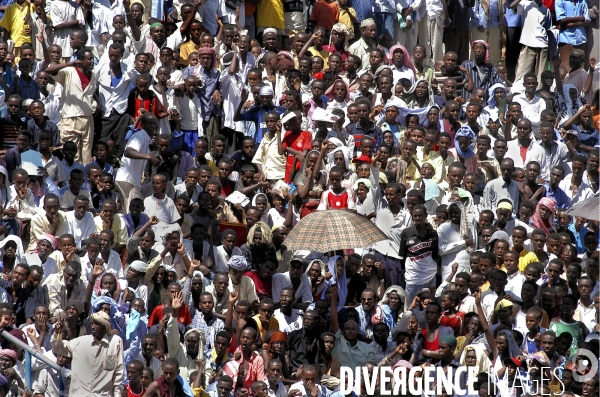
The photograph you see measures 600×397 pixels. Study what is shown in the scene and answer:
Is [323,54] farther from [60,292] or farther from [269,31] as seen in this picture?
[60,292]

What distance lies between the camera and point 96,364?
17953 millimetres

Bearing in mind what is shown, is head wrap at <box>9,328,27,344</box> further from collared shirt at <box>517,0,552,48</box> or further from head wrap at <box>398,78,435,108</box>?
collared shirt at <box>517,0,552,48</box>

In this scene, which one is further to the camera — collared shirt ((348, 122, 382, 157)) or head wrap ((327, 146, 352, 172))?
collared shirt ((348, 122, 382, 157))

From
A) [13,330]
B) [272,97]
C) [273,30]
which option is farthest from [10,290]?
[273,30]

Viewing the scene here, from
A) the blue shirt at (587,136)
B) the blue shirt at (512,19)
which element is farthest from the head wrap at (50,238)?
the blue shirt at (512,19)

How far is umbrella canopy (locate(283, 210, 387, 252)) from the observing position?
1905cm

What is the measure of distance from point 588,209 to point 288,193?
3.73 meters

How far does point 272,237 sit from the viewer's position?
20.3 metres

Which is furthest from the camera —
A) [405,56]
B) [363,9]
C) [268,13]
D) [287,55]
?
[363,9]

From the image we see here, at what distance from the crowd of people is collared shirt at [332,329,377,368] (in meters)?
0.04

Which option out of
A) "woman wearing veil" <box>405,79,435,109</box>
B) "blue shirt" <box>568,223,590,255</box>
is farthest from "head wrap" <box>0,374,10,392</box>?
"woman wearing veil" <box>405,79,435,109</box>

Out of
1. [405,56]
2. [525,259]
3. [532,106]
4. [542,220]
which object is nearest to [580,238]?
[542,220]

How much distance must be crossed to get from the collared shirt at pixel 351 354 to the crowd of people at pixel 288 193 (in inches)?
1.5

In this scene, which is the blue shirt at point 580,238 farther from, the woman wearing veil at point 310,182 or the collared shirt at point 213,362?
the collared shirt at point 213,362
